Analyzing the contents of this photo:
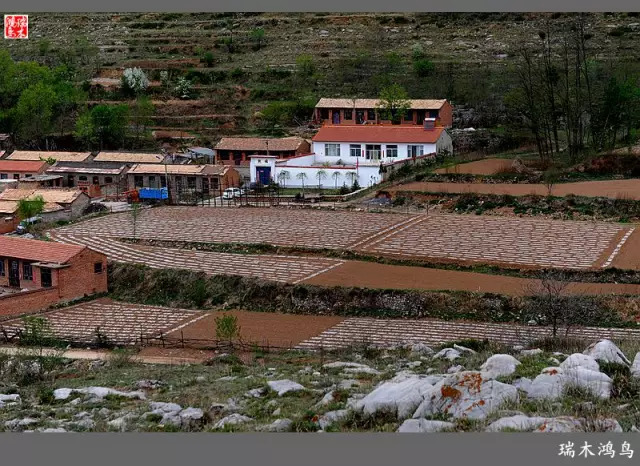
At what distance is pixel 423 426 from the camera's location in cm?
1200

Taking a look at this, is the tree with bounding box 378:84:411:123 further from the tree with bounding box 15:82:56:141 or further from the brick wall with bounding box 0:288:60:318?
the brick wall with bounding box 0:288:60:318

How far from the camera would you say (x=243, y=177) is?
138 feet

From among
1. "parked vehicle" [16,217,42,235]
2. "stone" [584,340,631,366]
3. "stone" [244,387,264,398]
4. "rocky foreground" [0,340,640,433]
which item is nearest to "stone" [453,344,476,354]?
"rocky foreground" [0,340,640,433]

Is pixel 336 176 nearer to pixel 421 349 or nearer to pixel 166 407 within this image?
pixel 421 349

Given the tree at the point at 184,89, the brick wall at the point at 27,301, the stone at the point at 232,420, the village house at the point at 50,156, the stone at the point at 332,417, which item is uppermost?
the tree at the point at 184,89

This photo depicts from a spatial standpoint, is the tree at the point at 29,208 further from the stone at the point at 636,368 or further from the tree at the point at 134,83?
the stone at the point at 636,368

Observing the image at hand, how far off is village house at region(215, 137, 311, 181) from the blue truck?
3.73 metres

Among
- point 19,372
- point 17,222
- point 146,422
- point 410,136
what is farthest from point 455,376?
point 410,136

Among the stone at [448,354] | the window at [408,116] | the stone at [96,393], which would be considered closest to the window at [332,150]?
the window at [408,116]

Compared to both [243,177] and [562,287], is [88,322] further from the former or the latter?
[243,177]

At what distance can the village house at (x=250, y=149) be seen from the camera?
42.9 m

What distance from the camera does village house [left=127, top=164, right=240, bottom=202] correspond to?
4050 cm

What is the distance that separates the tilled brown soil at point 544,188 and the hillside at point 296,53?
1250cm

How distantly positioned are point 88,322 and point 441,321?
294 inches
